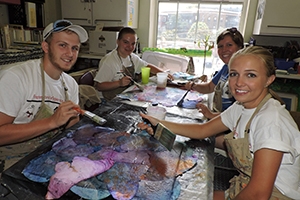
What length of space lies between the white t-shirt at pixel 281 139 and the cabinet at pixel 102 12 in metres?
Answer: 2.74

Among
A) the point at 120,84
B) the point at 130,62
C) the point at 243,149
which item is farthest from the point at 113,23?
the point at 243,149

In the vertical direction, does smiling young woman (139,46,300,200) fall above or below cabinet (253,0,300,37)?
below

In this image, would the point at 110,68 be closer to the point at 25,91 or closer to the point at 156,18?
the point at 25,91

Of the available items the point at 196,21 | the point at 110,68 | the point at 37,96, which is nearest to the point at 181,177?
the point at 37,96

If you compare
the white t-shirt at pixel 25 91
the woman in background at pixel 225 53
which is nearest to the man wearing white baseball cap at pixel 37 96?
the white t-shirt at pixel 25 91

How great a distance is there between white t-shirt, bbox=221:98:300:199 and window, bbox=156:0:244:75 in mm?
2569

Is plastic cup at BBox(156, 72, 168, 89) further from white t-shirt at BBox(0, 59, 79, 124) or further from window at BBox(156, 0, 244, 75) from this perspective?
window at BBox(156, 0, 244, 75)

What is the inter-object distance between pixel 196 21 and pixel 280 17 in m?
1.17

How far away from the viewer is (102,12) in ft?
10.8

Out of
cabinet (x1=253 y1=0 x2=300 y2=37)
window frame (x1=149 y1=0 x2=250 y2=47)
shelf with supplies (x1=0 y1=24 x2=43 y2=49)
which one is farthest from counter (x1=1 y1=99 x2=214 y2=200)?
window frame (x1=149 y1=0 x2=250 y2=47)

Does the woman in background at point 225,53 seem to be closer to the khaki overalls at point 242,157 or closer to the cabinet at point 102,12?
the khaki overalls at point 242,157

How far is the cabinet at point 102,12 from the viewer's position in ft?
10.4

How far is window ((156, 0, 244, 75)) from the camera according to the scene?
326 centimetres

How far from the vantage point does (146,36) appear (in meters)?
3.55
